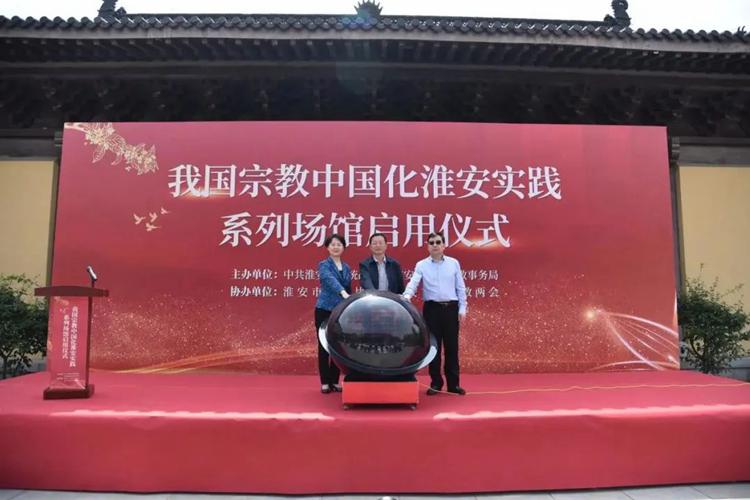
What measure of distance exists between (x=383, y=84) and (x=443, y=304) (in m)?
3.03

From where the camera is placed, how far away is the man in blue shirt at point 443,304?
138 inches

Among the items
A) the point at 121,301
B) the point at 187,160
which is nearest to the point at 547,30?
the point at 187,160

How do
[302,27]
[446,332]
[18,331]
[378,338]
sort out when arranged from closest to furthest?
1. [378,338]
2. [446,332]
3. [18,331]
4. [302,27]

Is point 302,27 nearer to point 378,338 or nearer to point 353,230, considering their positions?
point 353,230

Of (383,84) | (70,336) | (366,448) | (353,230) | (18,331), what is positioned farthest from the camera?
(383,84)

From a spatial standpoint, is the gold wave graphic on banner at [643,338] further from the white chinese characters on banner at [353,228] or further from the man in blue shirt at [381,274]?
the man in blue shirt at [381,274]

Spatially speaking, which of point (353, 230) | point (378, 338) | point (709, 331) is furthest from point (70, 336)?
point (709, 331)

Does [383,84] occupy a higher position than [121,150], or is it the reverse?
[383,84]

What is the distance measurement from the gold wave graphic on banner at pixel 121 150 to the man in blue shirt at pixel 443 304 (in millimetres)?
3074

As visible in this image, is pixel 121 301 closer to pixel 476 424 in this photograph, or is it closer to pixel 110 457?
pixel 110 457

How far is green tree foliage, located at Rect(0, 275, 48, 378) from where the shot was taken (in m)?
4.58

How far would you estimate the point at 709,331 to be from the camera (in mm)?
4961

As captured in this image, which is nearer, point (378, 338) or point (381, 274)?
point (378, 338)

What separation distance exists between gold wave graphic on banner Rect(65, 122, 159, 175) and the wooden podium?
1.76 meters
